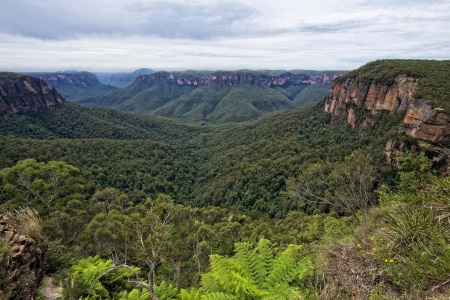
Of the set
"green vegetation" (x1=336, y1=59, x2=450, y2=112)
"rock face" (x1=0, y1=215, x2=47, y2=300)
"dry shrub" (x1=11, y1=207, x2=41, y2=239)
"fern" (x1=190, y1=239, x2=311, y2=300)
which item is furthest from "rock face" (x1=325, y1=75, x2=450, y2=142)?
"rock face" (x1=0, y1=215, x2=47, y2=300)

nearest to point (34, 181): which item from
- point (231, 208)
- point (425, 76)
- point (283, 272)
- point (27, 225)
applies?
point (27, 225)

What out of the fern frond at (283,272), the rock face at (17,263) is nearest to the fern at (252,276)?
the fern frond at (283,272)

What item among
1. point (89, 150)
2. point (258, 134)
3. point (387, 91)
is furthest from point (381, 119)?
point (89, 150)

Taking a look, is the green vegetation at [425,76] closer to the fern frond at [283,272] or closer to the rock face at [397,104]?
the rock face at [397,104]

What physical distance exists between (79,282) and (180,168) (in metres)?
65.2

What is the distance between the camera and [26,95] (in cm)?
→ 10156

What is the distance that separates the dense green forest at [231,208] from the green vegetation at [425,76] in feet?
11.4

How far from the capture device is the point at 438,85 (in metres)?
40.8

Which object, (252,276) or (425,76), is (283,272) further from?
(425,76)

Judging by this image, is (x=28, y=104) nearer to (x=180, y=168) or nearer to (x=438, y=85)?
(x=180, y=168)

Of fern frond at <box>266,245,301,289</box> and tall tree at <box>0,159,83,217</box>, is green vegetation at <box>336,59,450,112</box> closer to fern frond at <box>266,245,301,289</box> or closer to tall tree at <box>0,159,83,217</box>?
fern frond at <box>266,245,301,289</box>

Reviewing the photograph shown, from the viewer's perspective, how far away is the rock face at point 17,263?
6.82 meters

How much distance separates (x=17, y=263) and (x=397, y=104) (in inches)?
2241

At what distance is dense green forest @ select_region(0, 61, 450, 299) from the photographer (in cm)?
533
